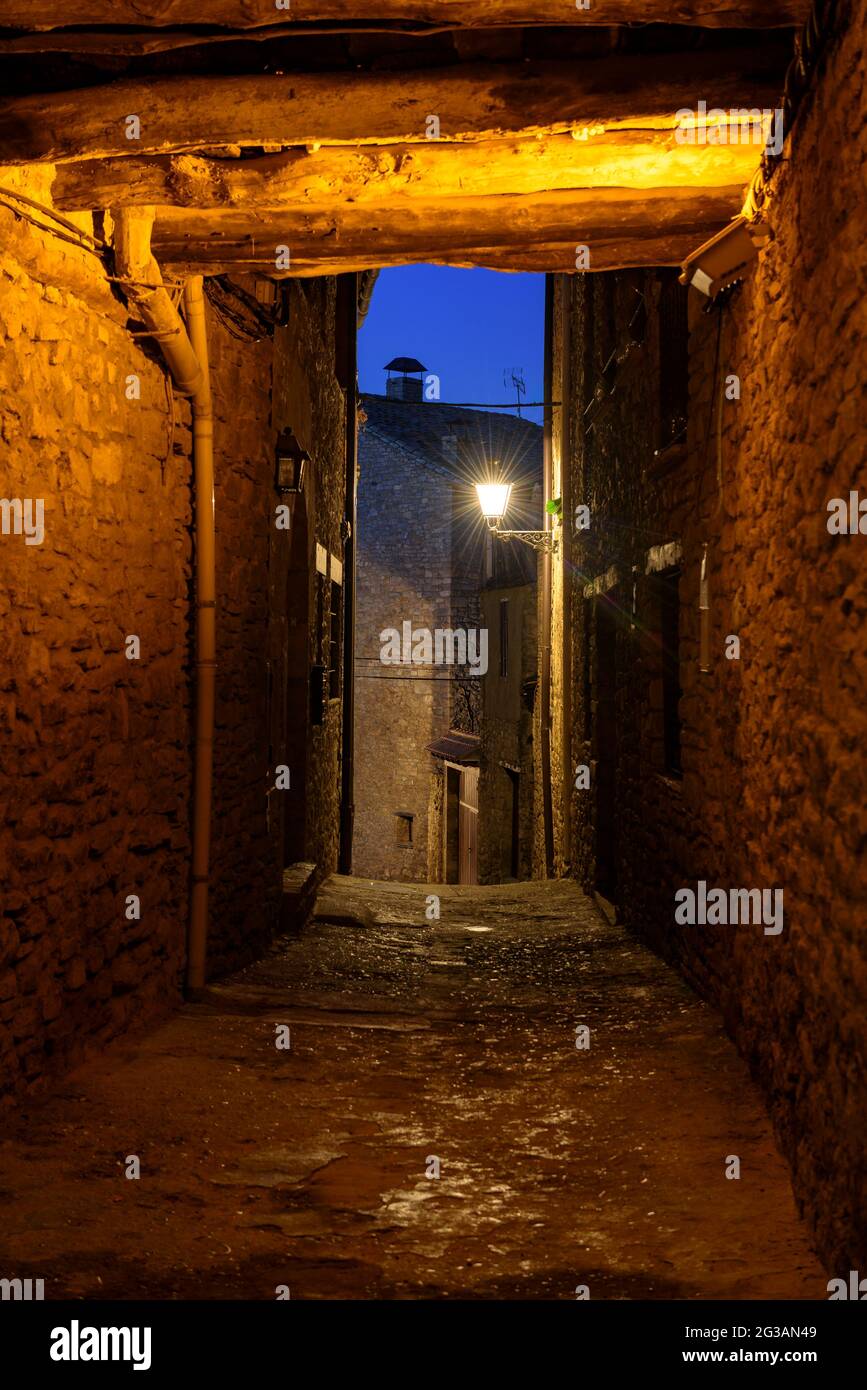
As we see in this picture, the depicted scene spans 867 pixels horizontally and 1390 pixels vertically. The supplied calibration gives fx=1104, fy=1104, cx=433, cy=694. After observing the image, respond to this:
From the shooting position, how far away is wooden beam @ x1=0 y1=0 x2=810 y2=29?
2818mm

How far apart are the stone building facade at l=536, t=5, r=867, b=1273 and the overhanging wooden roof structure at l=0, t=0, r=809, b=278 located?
0.37 meters

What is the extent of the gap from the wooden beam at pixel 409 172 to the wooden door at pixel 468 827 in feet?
53.5

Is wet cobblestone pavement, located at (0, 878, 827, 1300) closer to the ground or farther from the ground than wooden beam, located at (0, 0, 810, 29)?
closer to the ground

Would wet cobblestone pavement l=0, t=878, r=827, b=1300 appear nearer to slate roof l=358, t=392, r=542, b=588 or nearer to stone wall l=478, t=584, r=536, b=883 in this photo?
stone wall l=478, t=584, r=536, b=883

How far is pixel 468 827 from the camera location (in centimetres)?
2123

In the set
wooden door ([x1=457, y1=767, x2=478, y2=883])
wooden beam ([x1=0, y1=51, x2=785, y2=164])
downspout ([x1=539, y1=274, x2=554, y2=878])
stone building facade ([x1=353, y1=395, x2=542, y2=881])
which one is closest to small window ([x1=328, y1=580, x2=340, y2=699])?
downspout ([x1=539, y1=274, x2=554, y2=878])

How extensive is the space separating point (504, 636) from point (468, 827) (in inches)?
161

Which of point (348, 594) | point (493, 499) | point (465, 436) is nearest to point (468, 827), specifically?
point (348, 594)

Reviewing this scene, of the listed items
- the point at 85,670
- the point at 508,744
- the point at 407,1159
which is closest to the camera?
the point at 407,1159

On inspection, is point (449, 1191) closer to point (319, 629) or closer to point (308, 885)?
point (308, 885)

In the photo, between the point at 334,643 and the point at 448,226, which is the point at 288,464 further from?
the point at 334,643

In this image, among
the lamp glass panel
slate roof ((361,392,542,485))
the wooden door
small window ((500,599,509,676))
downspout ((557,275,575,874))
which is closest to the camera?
→ downspout ((557,275,575,874))

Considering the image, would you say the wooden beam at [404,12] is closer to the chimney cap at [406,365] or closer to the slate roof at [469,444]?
the slate roof at [469,444]
